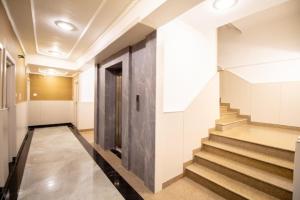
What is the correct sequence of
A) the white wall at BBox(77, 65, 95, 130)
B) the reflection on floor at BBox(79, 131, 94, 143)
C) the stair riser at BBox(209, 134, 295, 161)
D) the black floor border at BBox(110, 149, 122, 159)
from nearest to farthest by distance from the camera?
the stair riser at BBox(209, 134, 295, 161)
the black floor border at BBox(110, 149, 122, 159)
the reflection on floor at BBox(79, 131, 94, 143)
the white wall at BBox(77, 65, 95, 130)

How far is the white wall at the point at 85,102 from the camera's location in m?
6.23

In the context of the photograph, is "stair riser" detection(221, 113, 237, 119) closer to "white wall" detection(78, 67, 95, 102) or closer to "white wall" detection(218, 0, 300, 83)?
"white wall" detection(218, 0, 300, 83)

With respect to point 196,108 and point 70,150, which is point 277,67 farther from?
point 70,150

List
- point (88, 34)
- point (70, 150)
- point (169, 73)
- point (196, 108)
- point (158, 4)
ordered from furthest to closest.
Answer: point (70, 150) < point (88, 34) < point (196, 108) < point (169, 73) < point (158, 4)

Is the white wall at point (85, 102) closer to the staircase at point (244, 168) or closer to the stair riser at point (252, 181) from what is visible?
the staircase at point (244, 168)

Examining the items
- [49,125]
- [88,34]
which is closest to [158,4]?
[88,34]

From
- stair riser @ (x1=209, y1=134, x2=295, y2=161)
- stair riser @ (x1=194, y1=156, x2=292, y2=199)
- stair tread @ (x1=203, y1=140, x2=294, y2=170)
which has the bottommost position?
stair riser @ (x1=194, y1=156, x2=292, y2=199)

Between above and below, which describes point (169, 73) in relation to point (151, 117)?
above

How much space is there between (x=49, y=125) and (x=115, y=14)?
272 inches

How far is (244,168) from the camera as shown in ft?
7.47

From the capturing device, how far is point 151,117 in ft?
7.43

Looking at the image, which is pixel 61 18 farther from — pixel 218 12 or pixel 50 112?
pixel 50 112

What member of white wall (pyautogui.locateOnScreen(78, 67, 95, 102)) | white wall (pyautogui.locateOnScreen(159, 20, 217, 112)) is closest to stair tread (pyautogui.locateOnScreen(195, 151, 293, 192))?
white wall (pyautogui.locateOnScreen(159, 20, 217, 112))

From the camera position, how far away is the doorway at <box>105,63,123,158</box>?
404cm
